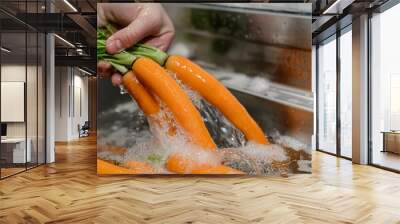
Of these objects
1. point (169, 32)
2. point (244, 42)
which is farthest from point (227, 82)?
point (169, 32)

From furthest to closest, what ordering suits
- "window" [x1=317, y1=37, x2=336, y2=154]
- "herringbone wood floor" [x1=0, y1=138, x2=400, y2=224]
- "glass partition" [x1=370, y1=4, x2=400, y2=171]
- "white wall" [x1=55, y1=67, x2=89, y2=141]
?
"white wall" [x1=55, y1=67, x2=89, y2=141]
"window" [x1=317, y1=37, x2=336, y2=154]
"glass partition" [x1=370, y1=4, x2=400, y2=171]
"herringbone wood floor" [x1=0, y1=138, x2=400, y2=224]

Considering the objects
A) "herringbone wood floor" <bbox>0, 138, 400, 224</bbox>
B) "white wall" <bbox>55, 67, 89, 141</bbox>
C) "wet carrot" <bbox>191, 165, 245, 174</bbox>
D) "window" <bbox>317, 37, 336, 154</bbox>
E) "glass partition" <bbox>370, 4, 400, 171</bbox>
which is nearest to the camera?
"herringbone wood floor" <bbox>0, 138, 400, 224</bbox>

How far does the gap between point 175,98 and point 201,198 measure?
1.85m

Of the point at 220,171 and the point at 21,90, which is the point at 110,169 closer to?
the point at 220,171

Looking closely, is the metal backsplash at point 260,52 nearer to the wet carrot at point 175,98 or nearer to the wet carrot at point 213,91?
the wet carrot at point 213,91

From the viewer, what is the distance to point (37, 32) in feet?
24.1

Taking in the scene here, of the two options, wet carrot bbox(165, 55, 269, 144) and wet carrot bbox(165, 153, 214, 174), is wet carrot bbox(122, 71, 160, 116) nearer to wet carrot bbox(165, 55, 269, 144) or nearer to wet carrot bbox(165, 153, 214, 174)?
wet carrot bbox(165, 55, 269, 144)

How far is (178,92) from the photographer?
606 cm

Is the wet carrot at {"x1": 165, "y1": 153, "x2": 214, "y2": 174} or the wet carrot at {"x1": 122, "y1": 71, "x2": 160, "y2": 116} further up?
the wet carrot at {"x1": 122, "y1": 71, "x2": 160, "y2": 116}

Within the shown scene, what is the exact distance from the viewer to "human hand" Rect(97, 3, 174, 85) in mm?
6062

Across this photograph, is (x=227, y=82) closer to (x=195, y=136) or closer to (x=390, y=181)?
(x=195, y=136)

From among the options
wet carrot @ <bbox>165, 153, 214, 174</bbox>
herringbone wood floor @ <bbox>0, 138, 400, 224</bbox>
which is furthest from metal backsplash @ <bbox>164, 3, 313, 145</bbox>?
wet carrot @ <bbox>165, 153, 214, 174</bbox>

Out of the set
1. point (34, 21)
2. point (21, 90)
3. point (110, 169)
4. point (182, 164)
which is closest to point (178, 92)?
point (182, 164)

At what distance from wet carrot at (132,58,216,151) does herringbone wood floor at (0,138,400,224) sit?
2.15 ft
